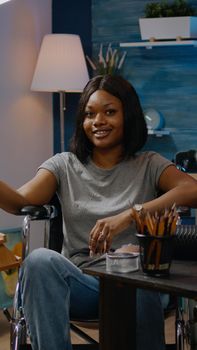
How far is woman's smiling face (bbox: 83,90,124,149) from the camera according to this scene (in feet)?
7.29

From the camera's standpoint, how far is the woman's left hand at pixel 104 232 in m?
1.85

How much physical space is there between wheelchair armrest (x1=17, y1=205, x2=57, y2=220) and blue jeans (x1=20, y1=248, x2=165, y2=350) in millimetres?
277

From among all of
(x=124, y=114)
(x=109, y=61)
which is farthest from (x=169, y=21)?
(x=124, y=114)

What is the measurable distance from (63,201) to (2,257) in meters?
0.70

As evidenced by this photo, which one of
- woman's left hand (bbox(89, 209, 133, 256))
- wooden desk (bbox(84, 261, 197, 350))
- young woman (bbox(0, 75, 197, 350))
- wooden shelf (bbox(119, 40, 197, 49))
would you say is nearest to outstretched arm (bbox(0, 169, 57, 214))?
young woman (bbox(0, 75, 197, 350))

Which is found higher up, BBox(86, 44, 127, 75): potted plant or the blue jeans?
BBox(86, 44, 127, 75): potted plant

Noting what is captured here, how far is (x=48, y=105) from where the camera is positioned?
4.17 metres

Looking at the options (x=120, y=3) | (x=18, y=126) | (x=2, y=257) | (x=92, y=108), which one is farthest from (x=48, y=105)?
(x=92, y=108)

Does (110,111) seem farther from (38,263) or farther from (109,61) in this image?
(109,61)

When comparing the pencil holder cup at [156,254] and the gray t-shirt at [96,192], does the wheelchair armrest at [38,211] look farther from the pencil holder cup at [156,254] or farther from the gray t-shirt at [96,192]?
the pencil holder cup at [156,254]

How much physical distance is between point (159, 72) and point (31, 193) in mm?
1920

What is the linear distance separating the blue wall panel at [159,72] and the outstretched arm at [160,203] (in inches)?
68.2

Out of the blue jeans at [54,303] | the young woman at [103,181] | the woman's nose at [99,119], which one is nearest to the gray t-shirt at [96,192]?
the young woman at [103,181]

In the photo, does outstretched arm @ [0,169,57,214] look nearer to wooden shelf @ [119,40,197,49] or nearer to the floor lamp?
the floor lamp
